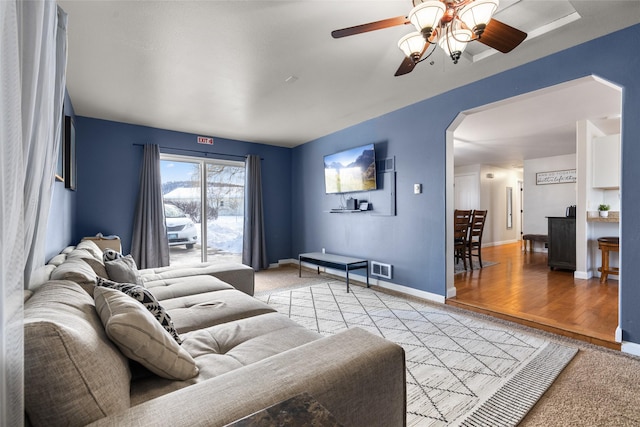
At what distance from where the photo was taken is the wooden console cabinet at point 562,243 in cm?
482

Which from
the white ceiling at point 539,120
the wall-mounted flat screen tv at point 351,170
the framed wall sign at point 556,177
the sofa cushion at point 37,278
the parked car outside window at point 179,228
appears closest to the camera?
the sofa cushion at point 37,278

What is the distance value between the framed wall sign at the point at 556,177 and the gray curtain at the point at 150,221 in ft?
27.3

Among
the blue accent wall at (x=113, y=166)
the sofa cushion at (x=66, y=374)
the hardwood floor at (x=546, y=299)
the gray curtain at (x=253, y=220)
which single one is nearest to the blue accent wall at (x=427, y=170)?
the hardwood floor at (x=546, y=299)

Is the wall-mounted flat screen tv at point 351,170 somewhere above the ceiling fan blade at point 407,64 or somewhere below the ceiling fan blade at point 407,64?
below

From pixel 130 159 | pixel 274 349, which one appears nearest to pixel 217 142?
pixel 130 159

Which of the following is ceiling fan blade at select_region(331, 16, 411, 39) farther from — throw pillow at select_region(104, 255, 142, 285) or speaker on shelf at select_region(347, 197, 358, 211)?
speaker on shelf at select_region(347, 197, 358, 211)

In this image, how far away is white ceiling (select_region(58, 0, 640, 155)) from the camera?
80.9 inches

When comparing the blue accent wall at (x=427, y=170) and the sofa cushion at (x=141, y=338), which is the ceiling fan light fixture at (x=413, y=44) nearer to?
the blue accent wall at (x=427, y=170)

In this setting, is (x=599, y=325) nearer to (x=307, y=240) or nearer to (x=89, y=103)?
(x=307, y=240)

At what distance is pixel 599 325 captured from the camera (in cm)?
265

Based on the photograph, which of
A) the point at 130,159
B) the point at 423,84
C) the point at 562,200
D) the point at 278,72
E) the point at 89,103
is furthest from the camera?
the point at 562,200

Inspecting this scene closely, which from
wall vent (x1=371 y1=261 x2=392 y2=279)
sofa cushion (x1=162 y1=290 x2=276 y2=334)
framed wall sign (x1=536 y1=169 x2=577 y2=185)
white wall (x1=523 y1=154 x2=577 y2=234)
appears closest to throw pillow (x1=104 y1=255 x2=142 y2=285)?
sofa cushion (x1=162 y1=290 x2=276 y2=334)

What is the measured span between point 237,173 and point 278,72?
3132mm

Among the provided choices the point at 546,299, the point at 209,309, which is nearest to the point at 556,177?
the point at 546,299
